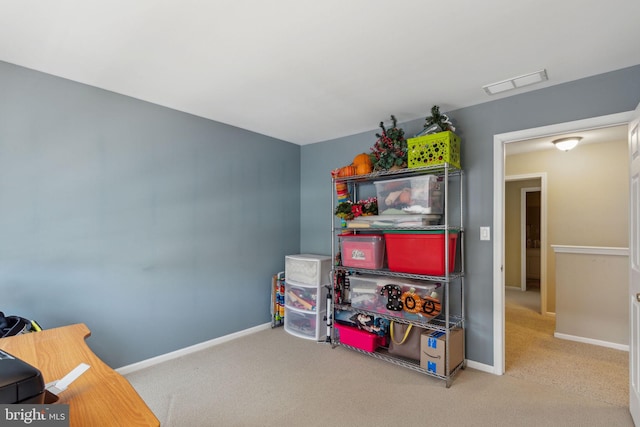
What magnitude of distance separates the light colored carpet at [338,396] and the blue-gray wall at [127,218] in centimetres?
51

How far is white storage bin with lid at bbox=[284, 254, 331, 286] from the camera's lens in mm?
3473

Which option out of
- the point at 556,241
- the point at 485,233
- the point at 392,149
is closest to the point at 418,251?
Result: the point at 485,233

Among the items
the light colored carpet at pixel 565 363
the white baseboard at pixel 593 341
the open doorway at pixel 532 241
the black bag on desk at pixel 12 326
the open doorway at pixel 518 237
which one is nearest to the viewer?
the black bag on desk at pixel 12 326

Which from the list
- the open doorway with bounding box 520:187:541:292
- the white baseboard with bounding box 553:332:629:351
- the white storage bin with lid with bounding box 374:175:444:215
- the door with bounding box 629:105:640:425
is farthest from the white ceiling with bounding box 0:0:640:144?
the open doorway with bounding box 520:187:541:292

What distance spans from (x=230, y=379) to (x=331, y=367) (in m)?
0.85

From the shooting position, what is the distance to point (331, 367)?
2836 millimetres

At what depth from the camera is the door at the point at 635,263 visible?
196cm

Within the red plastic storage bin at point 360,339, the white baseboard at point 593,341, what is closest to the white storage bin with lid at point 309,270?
the red plastic storage bin at point 360,339

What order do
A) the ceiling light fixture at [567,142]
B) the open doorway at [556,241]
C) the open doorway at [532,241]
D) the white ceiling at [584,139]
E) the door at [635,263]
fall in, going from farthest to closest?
1. the open doorway at [532,241]
2. the ceiling light fixture at [567,142]
3. the white ceiling at [584,139]
4. the open doorway at [556,241]
5. the door at [635,263]

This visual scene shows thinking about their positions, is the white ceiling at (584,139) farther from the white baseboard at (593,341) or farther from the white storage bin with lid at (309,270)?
the white storage bin with lid at (309,270)

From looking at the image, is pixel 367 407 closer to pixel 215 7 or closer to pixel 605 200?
pixel 215 7

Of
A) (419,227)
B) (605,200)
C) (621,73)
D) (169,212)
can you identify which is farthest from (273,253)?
(605,200)

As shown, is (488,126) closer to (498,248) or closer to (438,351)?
(498,248)

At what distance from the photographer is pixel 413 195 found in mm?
2801
